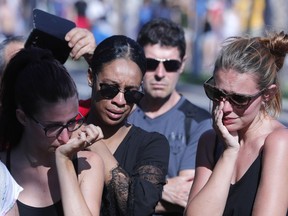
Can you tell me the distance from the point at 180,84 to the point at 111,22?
5.98 meters

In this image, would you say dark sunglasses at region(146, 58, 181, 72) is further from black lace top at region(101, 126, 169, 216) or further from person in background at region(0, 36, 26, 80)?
black lace top at region(101, 126, 169, 216)

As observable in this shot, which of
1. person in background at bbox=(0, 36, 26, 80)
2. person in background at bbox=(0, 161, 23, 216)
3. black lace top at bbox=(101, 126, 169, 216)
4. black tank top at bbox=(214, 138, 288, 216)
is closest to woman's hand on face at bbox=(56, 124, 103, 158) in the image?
person in background at bbox=(0, 161, 23, 216)

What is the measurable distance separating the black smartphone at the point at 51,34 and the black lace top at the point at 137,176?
61 centimetres

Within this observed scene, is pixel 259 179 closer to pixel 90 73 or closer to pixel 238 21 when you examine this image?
pixel 90 73

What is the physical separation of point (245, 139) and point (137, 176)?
0.56 m

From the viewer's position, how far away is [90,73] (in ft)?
15.2

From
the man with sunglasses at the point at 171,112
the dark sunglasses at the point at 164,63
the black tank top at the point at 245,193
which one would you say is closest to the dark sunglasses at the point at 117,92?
the black tank top at the point at 245,193

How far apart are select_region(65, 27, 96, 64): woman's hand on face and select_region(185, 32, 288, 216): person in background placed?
77 cm

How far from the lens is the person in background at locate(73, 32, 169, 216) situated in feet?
13.6

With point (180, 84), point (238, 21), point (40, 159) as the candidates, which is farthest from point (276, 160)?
point (238, 21)

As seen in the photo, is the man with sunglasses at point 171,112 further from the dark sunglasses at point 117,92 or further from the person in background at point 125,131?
the dark sunglasses at point 117,92

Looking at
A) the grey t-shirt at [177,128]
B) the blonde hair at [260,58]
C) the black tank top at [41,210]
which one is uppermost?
the blonde hair at [260,58]

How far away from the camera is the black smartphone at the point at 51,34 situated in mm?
4652

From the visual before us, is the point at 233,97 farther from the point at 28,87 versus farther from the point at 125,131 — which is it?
the point at 28,87
